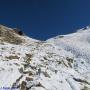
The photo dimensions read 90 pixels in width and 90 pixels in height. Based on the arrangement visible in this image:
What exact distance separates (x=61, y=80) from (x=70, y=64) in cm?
691

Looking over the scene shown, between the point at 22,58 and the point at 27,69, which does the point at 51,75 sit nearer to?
the point at 27,69

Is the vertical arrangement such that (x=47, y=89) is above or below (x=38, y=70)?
below

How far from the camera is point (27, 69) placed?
20.6 meters

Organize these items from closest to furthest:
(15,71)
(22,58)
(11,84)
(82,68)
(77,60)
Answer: (11,84) → (15,71) → (22,58) → (82,68) → (77,60)

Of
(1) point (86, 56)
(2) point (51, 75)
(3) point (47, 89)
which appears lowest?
(3) point (47, 89)

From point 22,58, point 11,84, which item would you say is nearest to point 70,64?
point 22,58

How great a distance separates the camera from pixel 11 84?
56.0 feet

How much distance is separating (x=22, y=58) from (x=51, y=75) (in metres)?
4.68

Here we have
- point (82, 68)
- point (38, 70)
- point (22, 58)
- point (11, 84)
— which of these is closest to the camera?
point (11, 84)

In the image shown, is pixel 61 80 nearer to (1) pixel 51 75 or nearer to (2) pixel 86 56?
(1) pixel 51 75

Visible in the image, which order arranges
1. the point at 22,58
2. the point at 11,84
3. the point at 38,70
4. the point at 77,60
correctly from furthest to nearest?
the point at 77,60
the point at 22,58
the point at 38,70
the point at 11,84

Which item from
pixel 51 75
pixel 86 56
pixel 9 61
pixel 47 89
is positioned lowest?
pixel 47 89

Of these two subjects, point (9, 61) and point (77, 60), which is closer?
point (9, 61)

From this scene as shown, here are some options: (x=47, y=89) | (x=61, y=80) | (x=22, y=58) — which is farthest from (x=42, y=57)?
(x=47, y=89)
